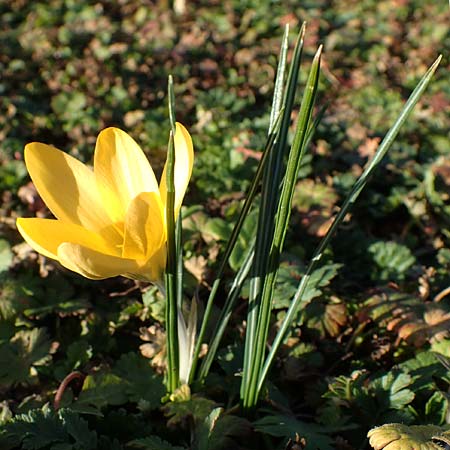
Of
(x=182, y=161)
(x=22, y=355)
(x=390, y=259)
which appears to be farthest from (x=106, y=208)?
(x=390, y=259)

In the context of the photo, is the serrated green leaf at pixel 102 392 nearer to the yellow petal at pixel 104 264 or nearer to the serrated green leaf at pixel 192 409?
the serrated green leaf at pixel 192 409

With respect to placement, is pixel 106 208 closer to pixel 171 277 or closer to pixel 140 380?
pixel 171 277

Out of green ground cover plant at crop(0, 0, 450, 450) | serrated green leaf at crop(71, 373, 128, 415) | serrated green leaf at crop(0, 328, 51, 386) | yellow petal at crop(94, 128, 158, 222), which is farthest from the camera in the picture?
serrated green leaf at crop(0, 328, 51, 386)

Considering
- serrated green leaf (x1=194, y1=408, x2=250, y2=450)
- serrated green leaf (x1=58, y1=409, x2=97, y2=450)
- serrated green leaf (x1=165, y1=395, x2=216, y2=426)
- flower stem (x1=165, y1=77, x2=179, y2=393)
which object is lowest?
serrated green leaf (x1=194, y1=408, x2=250, y2=450)

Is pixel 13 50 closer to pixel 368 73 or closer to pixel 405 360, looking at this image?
pixel 368 73

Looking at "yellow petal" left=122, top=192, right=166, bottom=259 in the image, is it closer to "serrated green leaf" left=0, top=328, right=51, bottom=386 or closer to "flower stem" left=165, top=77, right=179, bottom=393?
"flower stem" left=165, top=77, right=179, bottom=393

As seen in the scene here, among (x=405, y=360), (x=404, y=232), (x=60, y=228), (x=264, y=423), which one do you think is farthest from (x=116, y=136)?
(x=404, y=232)

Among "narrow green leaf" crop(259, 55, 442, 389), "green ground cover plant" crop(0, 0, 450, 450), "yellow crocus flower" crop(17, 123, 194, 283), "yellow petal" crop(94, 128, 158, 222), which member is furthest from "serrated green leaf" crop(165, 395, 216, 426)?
"yellow petal" crop(94, 128, 158, 222)
